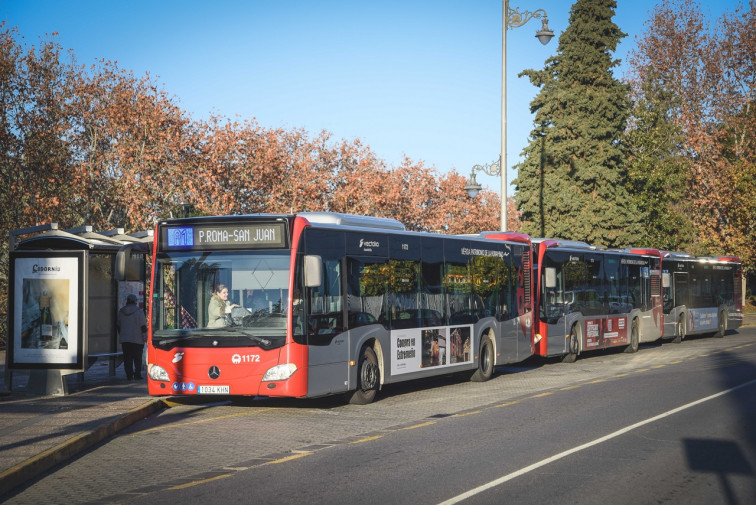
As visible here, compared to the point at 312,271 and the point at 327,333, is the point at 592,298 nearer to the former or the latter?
the point at 327,333

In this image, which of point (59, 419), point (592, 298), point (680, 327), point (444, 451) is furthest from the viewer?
point (680, 327)

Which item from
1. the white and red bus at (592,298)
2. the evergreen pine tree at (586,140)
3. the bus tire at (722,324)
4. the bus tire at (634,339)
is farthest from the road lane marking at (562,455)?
the evergreen pine tree at (586,140)

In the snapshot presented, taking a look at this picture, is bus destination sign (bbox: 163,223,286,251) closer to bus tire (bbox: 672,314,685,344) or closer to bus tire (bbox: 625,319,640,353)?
bus tire (bbox: 625,319,640,353)

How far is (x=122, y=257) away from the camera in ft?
46.1

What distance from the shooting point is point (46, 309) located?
16.4 meters

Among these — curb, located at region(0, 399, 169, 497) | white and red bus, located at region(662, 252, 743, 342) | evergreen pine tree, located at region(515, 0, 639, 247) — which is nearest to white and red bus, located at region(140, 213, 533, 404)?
curb, located at region(0, 399, 169, 497)

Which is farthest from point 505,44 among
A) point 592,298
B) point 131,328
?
point 131,328

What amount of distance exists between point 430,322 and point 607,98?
105 feet

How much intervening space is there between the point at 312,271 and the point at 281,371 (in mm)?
1509

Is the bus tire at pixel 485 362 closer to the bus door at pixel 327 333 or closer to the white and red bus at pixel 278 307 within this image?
the white and red bus at pixel 278 307

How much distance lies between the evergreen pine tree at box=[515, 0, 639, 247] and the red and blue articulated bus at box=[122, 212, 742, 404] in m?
25.4

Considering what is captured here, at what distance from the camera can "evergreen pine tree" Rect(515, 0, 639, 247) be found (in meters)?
46.8

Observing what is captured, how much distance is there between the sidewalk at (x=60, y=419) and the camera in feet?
31.9

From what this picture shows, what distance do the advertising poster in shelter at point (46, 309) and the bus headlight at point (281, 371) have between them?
414 cm
